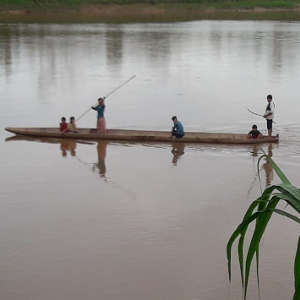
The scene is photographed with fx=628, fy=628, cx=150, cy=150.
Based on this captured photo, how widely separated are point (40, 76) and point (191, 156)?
11.4 meters

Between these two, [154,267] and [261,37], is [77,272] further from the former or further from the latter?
[261,37]

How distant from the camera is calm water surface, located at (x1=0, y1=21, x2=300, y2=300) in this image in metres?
6.47

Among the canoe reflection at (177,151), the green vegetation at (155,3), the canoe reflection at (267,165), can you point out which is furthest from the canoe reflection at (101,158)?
the green vegetation at (155,3)

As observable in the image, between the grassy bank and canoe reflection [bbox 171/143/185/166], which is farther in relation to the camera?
the grassy bank

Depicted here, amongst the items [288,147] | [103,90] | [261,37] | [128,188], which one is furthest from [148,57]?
[128,188]

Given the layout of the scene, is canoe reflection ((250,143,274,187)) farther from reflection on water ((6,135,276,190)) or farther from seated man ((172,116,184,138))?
seated man ((172,116,184,138))

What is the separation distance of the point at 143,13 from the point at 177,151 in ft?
140

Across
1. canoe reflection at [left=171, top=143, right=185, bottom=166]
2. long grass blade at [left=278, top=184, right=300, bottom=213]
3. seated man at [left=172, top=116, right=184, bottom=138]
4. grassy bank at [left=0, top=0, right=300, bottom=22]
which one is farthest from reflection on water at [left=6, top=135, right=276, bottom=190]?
grassy bank at [left=0, top=0, right=300, bottom=22]

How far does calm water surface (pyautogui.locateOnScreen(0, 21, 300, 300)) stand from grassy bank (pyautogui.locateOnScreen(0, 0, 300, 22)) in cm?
2720

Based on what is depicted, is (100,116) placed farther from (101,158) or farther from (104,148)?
(101,158)

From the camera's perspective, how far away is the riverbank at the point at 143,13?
1957 inches

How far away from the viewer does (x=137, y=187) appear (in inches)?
384

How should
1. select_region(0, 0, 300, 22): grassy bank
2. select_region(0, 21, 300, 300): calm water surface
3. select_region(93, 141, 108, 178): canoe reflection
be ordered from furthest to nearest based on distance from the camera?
select_region(0, 0, 300, 22): grassy bank
select_region(93, 141, 108, 178): canoe reflection
select_region(0, 21, 300, 300): calm water surface

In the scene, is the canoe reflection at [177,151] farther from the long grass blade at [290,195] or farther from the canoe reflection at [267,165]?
the long grass blade at [290,195]
